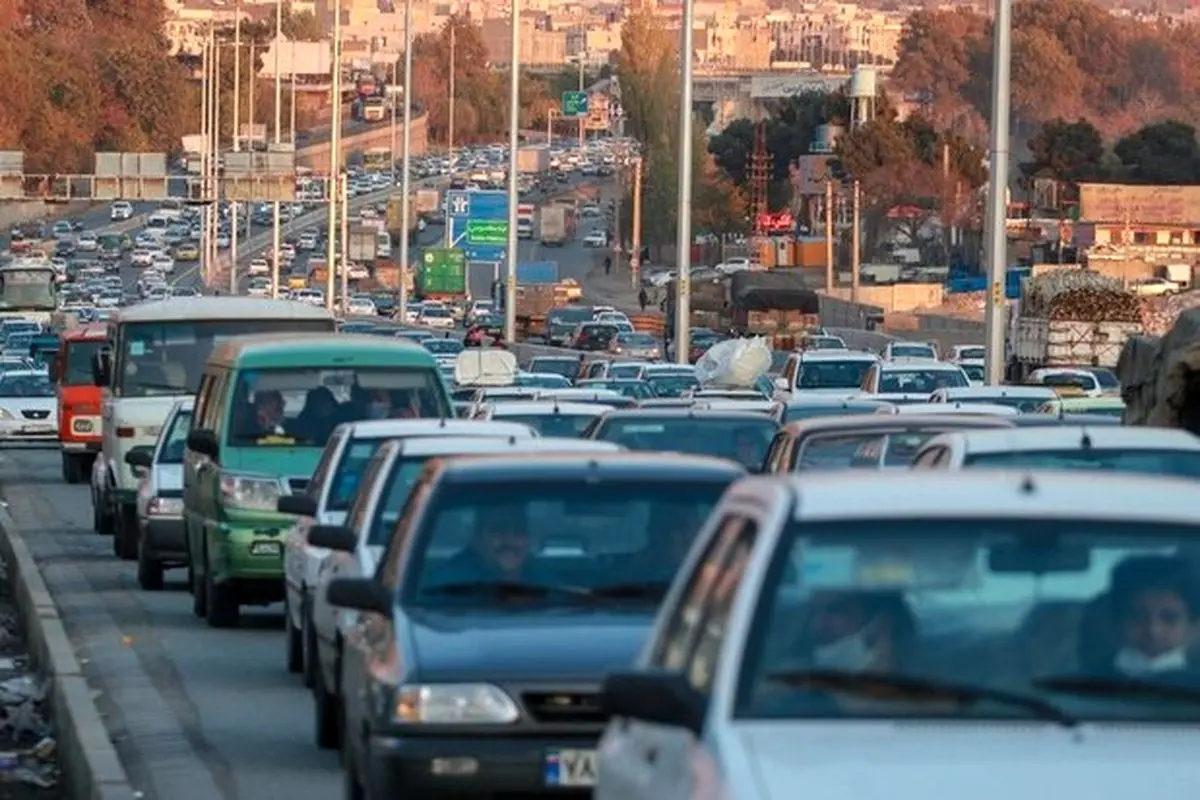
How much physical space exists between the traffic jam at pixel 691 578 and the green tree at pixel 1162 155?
439ft

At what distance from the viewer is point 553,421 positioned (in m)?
26.1

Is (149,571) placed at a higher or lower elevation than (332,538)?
lower

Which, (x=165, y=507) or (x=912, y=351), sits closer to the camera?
(x=165, y=507)

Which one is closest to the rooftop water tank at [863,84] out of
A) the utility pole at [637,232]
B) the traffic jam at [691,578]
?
the utility pole at [637,232]

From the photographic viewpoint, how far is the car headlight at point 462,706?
10.8 meters

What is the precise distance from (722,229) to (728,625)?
543ft

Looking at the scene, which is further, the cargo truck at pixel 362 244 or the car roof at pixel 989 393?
the cargo truck at pixel 362 244

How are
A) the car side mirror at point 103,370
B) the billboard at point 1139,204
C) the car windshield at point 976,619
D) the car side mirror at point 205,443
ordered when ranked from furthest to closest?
the billboard at point 1139,204
the car side mirror at point 103,370
the car side mirror at point 205,443
the car windshield at point 976,619

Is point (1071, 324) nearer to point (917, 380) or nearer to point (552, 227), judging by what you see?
point (917, 380)

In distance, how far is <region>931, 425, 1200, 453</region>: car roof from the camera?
13695 millimetres

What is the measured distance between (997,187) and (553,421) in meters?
14.6

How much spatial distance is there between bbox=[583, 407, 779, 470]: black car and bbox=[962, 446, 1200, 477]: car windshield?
730cm

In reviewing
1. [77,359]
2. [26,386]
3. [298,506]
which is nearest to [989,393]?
[298,506]

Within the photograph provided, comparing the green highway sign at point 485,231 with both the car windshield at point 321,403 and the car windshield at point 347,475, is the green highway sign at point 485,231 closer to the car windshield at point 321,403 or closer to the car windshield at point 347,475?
the car windshield at point 321,403
